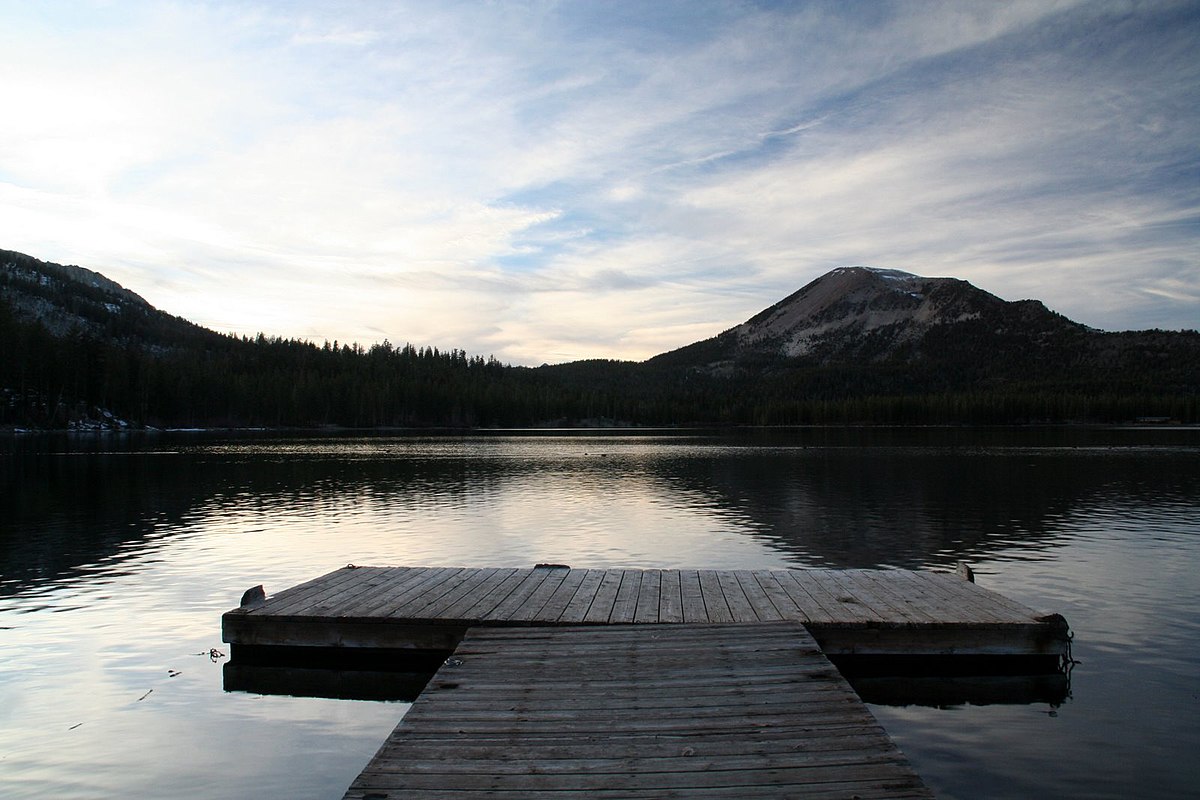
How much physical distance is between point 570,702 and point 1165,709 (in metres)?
9.65

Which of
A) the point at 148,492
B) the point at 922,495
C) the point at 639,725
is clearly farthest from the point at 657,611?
the point at 148,492

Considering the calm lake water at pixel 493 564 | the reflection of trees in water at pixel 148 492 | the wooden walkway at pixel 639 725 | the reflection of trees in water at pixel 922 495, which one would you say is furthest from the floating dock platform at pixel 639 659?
the reflection of trees in water at pixel 148 492

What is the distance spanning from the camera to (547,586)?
17.4 metres

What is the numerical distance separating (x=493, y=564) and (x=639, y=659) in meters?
14.7

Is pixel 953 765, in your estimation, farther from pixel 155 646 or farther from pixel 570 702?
pixel 155 646

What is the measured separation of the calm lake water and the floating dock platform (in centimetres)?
145

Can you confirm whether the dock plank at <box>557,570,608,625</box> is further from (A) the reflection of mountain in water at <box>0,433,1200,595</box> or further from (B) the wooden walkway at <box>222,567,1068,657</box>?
(A) the reflection of mountain in water at <box>0,433,1200,595</box>

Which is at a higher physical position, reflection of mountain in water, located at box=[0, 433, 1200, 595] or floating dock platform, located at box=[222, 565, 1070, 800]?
floating dock platform, located at box=[222, 565, 1070, 800]

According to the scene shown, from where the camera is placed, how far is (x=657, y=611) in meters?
14.9

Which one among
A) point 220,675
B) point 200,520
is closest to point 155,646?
point 220,675

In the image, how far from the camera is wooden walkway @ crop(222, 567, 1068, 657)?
46.0 feet

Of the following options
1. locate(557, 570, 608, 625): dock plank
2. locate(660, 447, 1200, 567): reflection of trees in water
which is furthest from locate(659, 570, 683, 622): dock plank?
locate(660, 447, 1200, 567): reflection of trees in water

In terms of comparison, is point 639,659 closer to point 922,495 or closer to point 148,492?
point 922,495

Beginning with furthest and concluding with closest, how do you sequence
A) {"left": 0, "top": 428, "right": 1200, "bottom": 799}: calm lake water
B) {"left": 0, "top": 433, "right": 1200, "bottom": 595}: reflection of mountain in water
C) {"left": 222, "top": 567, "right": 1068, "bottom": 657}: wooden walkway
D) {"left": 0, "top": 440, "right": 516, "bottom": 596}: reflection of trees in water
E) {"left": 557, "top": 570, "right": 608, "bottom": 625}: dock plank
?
{"left": 0, "top": 433, "right": 1200, "bottom": 595}: reflection of mountain in water → {"left": 0, "top": 440, "right": 516, "bottom": 596}: reflection of trees in water → {"left": 557, "top": 570, "right": 608, "bottom": 625}: dock plank → {"left": 222, "top": 567, "right": 1068, "bottom": 657}: wooden walkway → {"left": 0, "top": 428, "right": 1200, "bottom": 799}: calm lake water
